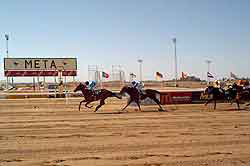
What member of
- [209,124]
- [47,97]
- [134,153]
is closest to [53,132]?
[134,153]

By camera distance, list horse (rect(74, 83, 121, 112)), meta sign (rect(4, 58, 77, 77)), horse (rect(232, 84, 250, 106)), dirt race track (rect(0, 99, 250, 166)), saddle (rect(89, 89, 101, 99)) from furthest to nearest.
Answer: meta sign (rect(4, 58, 77, 77))
horse (rect(232, 84, 250, 106))
saddle (rect(89, 89, 101, 99))
horse (rect(74, 83, 121, 112))
dirt race track (rect(0, 99, 250, 166))

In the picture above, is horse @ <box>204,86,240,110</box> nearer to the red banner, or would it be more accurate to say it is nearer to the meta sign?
the meta sign

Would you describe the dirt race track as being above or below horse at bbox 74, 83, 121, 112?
below

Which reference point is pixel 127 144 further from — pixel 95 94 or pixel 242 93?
pixel 242 93

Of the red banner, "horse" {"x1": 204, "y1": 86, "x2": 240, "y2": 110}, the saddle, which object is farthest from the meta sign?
"horse" {"x1": 204, "y1": 86, "x2": 240, "y2": 110}

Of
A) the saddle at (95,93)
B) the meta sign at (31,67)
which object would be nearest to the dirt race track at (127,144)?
the saddle at (95,93)

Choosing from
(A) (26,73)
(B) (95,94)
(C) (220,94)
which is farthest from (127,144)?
(A) (26,73)

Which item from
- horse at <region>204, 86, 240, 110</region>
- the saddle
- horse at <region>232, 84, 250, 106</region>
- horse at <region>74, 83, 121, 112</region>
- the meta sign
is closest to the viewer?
horse at <region>74, 83, 121, 112</region>

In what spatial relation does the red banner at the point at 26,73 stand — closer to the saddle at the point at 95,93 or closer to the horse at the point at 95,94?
the horse at the point at 95,94

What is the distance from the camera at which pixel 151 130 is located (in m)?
11.7

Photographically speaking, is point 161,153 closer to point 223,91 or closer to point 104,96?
point 104,96

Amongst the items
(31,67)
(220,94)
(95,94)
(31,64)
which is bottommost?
(220,94)

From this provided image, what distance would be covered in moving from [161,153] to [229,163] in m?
1.79

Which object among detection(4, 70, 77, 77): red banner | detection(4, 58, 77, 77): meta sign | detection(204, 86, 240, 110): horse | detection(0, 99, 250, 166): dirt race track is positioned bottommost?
detection(0, 99, 250, 166): dirt race track
